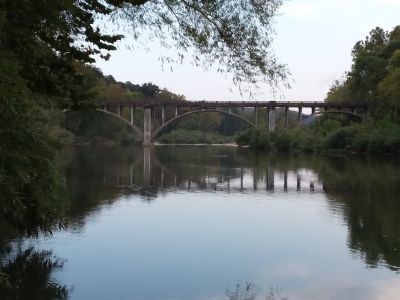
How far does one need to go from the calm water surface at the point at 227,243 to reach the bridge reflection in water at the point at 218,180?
0.46 metres

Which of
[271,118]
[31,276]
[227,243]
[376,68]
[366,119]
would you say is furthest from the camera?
[271,118]

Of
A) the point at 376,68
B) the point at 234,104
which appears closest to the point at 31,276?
the point at 376,68

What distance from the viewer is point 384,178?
3038cm

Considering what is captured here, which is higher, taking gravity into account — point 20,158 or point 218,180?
point 20,158

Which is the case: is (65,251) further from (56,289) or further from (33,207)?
(33,207)

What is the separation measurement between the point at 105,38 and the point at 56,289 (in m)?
3.99

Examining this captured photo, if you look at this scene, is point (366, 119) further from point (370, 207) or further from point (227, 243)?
point (227, 243)

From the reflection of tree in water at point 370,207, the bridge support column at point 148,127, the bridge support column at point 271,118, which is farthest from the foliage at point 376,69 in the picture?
the bridge support column at point 148,127

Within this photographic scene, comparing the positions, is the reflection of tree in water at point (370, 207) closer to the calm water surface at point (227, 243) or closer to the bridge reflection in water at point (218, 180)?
the calm water surface at point (227, 243)

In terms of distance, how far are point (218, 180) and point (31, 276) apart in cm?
1968

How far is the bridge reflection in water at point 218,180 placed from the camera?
2605cm

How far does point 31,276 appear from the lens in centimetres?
1027

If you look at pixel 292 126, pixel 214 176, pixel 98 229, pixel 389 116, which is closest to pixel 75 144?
pixel 292 126

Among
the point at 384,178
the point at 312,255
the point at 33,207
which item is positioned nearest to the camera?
the point at 33,207
